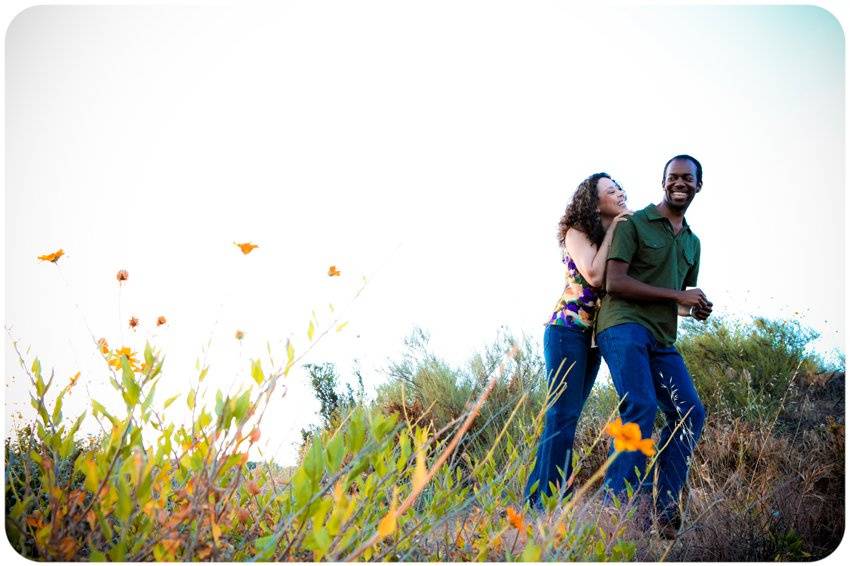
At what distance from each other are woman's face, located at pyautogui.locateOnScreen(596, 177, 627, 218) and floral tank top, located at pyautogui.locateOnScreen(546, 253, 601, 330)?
350 millimetres

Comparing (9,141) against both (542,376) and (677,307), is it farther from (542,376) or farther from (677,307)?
(542,376)

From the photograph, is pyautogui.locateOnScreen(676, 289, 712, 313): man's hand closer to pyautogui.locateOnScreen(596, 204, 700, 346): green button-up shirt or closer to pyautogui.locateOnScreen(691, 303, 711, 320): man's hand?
pyautogui.locateOnScreen(691, 303, 711, 320): man's hand

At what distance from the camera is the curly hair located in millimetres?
3133

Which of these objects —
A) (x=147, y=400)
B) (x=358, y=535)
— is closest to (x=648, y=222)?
(x=358, y=535)

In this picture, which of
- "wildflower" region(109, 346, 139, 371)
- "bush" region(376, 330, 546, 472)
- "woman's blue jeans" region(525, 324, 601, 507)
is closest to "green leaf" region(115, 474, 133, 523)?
"wildflower" region(109, 346, 139, 371)

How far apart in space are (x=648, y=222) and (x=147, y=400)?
87.4 inches

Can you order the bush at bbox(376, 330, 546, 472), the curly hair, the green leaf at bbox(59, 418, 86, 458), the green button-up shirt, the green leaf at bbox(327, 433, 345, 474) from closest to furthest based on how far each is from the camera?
the green leaf at bbox(327, 433, 345, 474), the green leaf at bbox(59, 418, 86, 458), the green button-up shirt, the curly hair, the bush at bbox(376, 330, 546, 472)

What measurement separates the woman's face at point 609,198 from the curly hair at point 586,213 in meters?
0.02

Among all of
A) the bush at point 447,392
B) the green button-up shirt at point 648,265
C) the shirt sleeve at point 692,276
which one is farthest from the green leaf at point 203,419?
the bush at point 447,392

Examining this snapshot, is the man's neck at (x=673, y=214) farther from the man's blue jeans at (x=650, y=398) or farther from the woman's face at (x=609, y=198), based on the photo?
the man's blue jeans at (x=650, y=398)

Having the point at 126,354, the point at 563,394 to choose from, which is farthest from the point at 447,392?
the point at 126,354

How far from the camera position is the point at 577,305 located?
3.01m

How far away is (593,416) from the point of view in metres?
5.04

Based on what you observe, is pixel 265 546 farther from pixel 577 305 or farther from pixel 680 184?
pixel 680 184
